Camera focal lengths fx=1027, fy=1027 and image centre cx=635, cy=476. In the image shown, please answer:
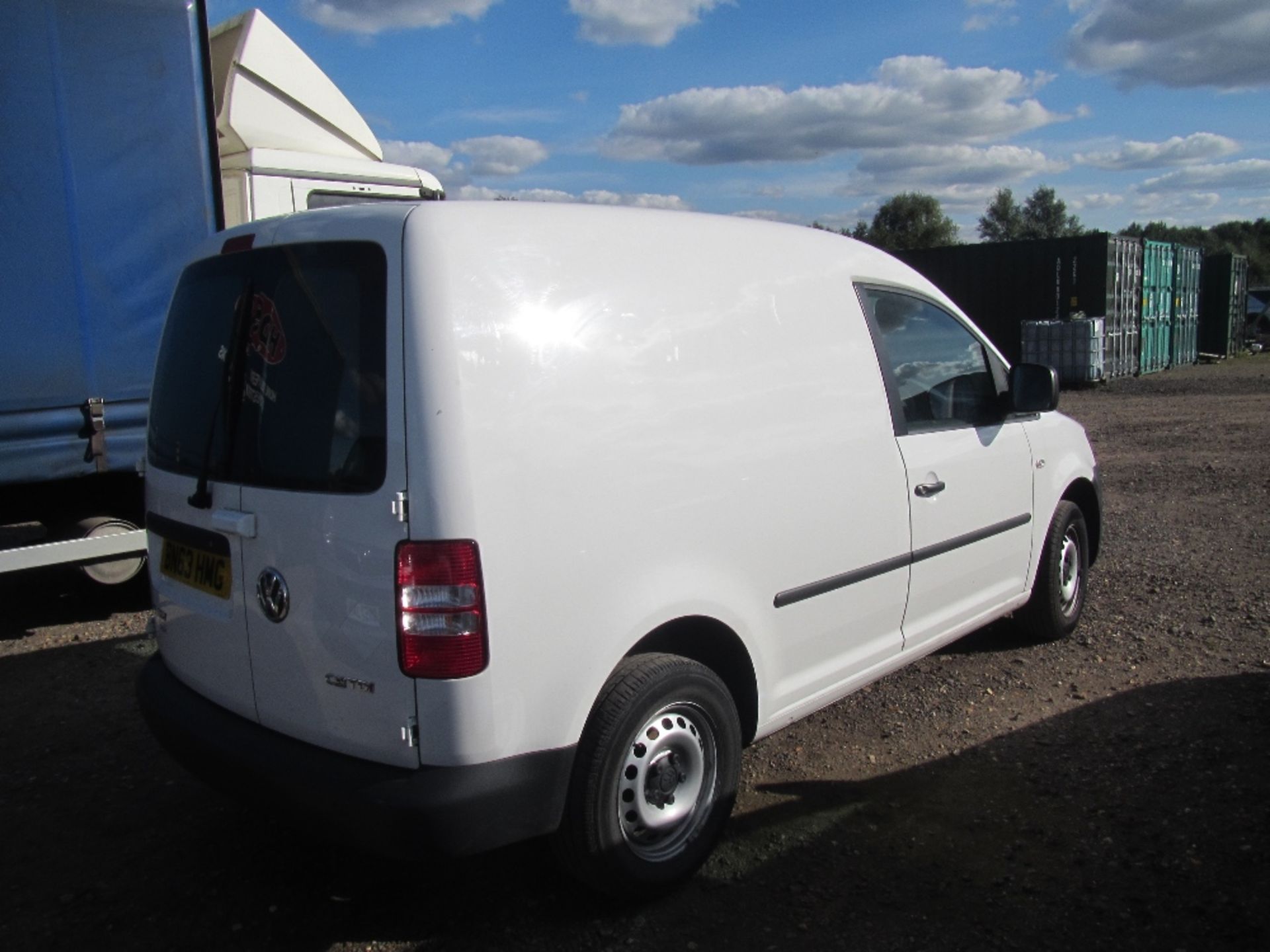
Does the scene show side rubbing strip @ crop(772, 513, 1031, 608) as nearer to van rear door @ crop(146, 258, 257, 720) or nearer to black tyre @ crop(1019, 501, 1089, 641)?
black tyre @ crop(1019, 501, 1089, 641)

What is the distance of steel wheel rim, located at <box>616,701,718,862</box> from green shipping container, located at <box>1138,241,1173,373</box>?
823 inches

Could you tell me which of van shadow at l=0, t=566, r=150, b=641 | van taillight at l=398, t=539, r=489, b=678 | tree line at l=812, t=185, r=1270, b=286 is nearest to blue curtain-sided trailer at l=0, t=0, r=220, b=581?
van shadow at l=0, t=566, r=150, b=641

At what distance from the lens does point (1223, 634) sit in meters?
5.11

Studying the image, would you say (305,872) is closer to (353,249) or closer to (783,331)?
(353,249)

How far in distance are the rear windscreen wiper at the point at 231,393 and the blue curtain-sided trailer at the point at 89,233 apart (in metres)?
2.61

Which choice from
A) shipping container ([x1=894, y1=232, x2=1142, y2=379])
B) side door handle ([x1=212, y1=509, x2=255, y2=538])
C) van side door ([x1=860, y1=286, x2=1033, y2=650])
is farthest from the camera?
shipping container ([x1=894, y1=232, x2=1142, y2=379])

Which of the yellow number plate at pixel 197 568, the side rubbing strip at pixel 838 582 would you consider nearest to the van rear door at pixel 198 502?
the yellow number plate at pixel 197 568

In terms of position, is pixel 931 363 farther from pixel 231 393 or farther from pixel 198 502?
pixel 198 502

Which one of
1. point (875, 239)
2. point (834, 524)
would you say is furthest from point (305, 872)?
point (875, 239)

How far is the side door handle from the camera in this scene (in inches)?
106

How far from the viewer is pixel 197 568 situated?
117 inches

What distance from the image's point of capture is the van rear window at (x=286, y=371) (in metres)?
2.51

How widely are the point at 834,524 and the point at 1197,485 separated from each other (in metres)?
7.29

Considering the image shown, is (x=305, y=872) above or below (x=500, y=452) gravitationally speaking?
below
